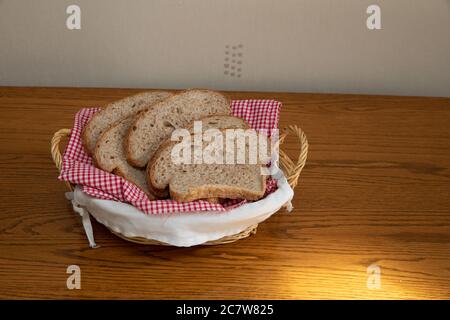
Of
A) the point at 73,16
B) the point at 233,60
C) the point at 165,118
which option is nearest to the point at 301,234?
the point at 165,118

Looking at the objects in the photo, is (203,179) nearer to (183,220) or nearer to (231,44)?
(183,220)

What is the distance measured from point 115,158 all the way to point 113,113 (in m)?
0.15

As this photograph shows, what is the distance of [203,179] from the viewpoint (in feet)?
3.47

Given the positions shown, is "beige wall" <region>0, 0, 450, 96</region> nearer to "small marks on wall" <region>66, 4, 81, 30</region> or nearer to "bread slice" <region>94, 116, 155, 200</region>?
"small marks on wall" <region>66, 4, 81, 30</region>

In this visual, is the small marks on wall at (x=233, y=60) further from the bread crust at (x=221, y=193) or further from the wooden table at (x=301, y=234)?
the bread crust at (x=221, y=193)

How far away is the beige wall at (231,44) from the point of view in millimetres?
1613

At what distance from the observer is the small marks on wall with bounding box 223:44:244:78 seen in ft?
5.43

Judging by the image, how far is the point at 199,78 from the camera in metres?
1.70

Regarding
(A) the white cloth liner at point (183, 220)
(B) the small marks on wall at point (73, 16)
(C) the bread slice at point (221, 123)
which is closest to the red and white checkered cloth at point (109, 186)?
(A) the white cloth liner at point (183, 220)

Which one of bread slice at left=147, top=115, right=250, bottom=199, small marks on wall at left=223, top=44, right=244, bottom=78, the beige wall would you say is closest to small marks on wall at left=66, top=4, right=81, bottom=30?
the beige wall

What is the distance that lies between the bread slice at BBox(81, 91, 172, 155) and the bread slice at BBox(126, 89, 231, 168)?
51mm

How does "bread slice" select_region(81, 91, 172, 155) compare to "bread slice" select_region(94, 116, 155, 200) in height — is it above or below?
above
